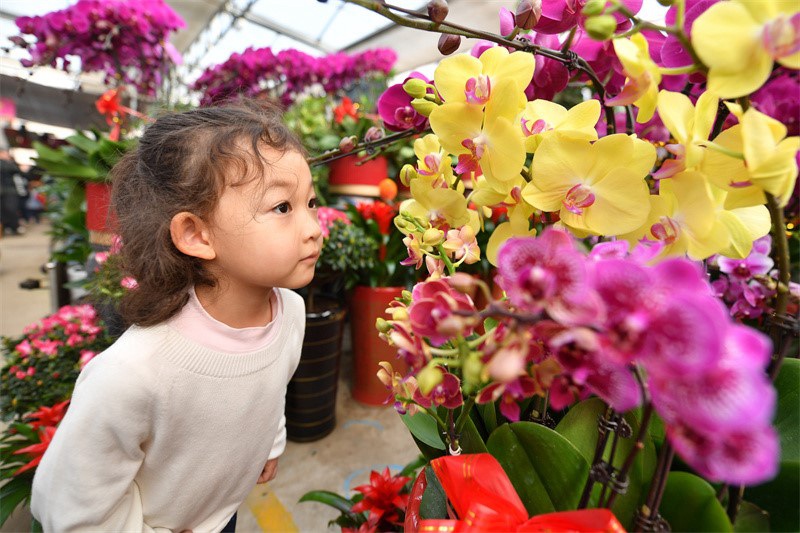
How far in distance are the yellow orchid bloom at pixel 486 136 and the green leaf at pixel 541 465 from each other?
16 cm

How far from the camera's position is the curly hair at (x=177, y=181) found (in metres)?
0.56

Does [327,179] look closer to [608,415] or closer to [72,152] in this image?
[72,152]

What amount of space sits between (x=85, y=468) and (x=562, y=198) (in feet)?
2.03

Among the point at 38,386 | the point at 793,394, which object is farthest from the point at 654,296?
the point at 38,386

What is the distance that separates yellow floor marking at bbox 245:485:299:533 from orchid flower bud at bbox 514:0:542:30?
1.18 meters

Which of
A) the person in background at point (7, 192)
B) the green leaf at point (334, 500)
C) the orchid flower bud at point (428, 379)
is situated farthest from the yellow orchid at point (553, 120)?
the person in background at point (7, 192)

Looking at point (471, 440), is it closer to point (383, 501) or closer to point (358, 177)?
point (383, 501)

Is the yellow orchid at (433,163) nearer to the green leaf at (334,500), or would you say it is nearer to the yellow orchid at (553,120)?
the yellow orchid at (553,120)

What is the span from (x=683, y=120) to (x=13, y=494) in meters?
1.27

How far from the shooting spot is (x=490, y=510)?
233mm

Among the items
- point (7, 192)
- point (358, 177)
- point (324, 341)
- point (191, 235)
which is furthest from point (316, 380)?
point (7, 192)

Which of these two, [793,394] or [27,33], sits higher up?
[27,33]

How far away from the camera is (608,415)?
0.85ft

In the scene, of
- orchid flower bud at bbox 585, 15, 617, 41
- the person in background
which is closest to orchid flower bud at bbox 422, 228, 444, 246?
orchid flower bud at bbox 585, 15, 617, 41
